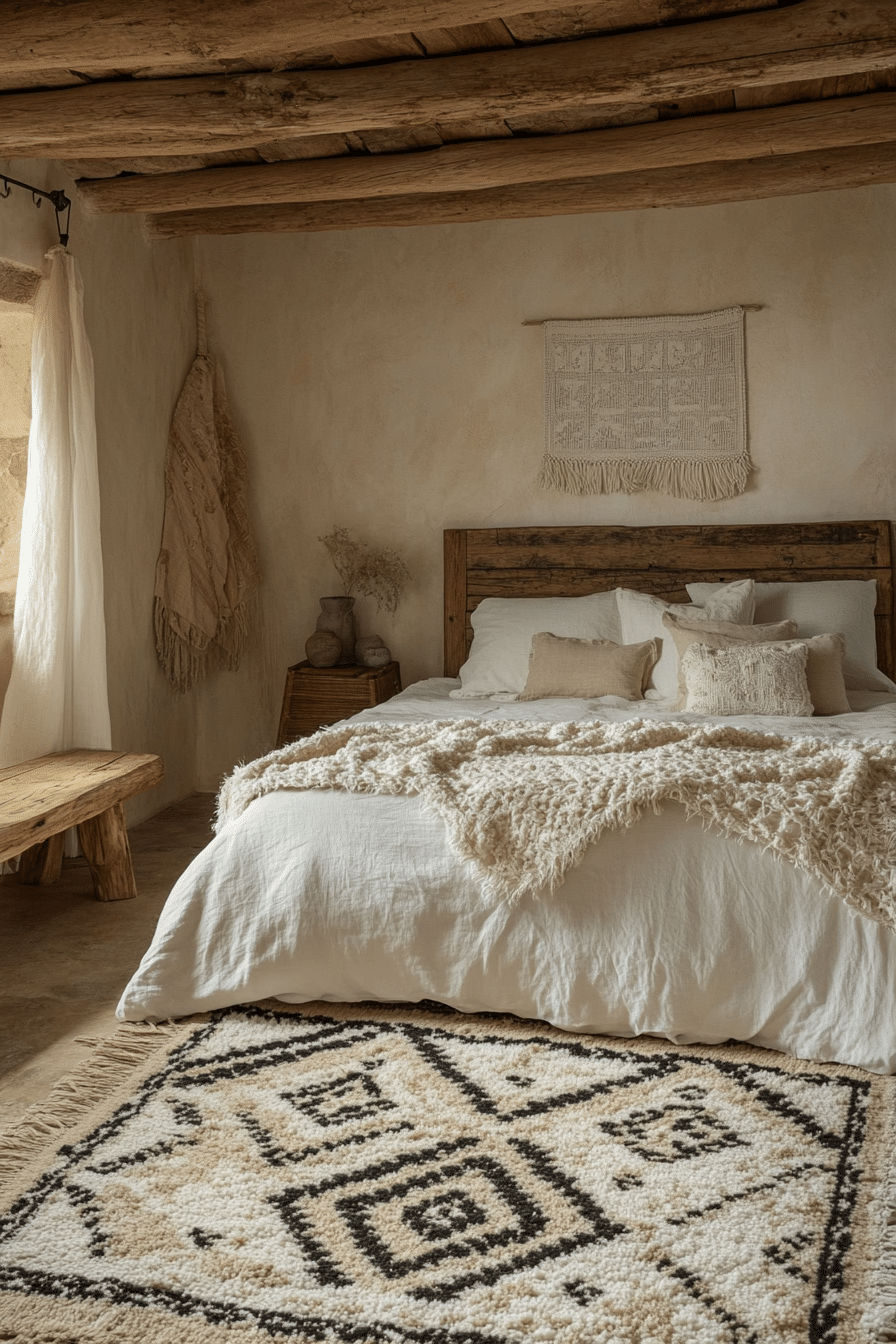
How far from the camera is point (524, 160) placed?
3.72m

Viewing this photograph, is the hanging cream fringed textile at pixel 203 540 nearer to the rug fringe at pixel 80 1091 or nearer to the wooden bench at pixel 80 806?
the wooden bench at pixel 80 806

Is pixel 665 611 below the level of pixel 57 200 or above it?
below

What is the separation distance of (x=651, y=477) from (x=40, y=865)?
2631 millimetres

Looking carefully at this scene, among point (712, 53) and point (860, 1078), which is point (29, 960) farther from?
point (712, 53)


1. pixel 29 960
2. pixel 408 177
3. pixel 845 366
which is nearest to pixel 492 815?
pixel 29 960

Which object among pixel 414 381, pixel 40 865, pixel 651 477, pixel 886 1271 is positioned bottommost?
pixel 886 1271

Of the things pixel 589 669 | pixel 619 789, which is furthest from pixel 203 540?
pixel 619 789

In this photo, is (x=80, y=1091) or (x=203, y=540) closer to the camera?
(x=80, y=1091)

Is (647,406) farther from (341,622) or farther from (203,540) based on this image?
(203,540)

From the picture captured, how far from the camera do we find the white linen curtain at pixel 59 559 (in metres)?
3.57

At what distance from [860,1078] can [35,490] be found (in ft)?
9.24

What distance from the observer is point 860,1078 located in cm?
222

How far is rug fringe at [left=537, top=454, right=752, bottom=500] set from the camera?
175 inches

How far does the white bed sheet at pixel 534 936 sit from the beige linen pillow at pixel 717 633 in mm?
1373
